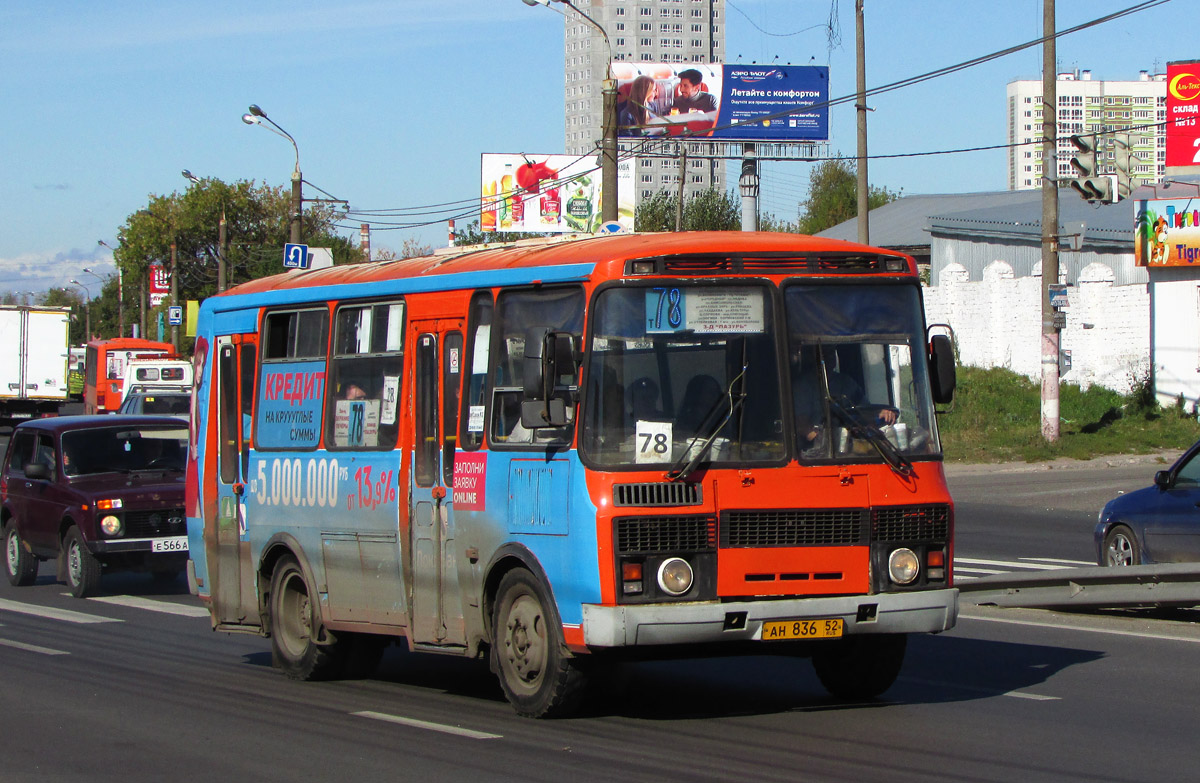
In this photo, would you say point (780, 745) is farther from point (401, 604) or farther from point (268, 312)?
point (268, 312)

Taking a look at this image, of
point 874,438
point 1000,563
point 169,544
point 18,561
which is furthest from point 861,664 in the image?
point 18,561

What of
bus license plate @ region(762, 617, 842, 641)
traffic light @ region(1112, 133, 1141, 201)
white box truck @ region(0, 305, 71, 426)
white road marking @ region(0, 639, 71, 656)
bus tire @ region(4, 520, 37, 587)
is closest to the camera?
bus license plate @ region(762, 617, 842, 641)

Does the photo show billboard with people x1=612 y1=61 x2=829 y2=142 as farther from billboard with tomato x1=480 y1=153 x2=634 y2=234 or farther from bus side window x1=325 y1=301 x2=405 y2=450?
bus side window x1=325 y1=301 x2=405 y2=450

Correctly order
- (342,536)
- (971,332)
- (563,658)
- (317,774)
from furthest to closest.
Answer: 1. (971,332)
2. (342,536)
3. (563,658)
4. (317,774)

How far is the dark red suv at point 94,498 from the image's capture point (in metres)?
16.2

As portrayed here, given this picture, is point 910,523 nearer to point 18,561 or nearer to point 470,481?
point 470,481

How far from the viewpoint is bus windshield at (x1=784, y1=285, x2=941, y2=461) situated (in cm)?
850

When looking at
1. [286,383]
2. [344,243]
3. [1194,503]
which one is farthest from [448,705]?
[344,243]

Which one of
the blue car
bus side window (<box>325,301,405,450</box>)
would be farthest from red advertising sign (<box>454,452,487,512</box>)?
the blue car

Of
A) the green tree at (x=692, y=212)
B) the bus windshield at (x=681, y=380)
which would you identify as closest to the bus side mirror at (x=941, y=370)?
the bus windshield at (x=681, y=380)

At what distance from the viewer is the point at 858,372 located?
28.5 ft

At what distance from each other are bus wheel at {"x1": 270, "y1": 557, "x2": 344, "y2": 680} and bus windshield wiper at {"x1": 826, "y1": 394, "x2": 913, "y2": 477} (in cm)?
415

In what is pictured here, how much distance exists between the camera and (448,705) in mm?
9539

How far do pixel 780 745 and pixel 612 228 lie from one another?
9600 millimetres
